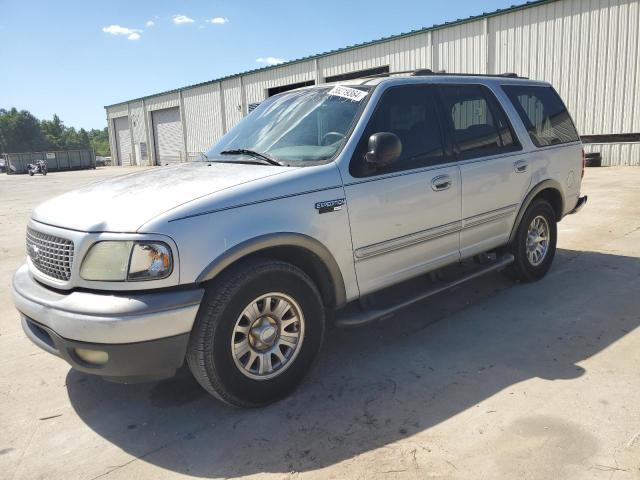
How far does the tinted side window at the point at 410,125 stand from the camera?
3.68 m

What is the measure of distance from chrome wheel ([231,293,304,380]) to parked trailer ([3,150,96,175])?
5009 centimetres

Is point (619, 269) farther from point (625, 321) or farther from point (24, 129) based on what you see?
point (24, 129)

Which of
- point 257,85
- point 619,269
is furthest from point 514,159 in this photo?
point 257,85

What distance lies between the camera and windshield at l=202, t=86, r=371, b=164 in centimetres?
357

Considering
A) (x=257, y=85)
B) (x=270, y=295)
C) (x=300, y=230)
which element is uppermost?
(x=257, y=85)

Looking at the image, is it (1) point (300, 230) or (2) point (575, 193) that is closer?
(1) point (300, 230)

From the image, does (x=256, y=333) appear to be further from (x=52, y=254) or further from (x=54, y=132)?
(x=54, y=132)

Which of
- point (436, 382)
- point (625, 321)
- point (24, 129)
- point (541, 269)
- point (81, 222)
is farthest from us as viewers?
point (24, 129)

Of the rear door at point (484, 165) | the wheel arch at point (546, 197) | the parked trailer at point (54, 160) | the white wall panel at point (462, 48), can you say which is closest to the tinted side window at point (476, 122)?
the rear door at point (484, 165)

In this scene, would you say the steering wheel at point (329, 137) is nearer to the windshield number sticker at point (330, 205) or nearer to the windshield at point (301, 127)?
the windshield at point (301, 127)

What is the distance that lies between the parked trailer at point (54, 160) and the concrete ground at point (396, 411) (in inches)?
1917

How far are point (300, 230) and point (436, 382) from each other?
4.35 ft

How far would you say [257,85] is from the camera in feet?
96.2

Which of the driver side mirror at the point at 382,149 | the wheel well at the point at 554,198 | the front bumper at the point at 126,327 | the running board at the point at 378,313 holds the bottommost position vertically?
the running board at the point at 378,313
